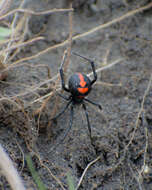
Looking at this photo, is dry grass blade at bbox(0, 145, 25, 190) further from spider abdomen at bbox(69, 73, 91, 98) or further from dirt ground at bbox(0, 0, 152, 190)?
spider abdomen at bbox(69, 73, 91, 98)

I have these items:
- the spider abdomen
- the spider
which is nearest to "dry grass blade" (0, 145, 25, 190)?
the spider

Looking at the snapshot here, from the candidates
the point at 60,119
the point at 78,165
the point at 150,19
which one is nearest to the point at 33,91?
the point at 60,119

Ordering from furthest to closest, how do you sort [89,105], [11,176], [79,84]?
[89,105] < [79,84] < [11,176]

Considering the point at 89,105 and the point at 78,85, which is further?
the point at 89,105

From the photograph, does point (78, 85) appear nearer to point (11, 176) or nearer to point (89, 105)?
point (89, 105)

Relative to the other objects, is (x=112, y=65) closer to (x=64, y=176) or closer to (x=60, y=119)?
(x=60, y=119)

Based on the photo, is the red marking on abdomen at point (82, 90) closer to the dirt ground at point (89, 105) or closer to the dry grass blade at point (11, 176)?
the dirt ground at point (89, 105)

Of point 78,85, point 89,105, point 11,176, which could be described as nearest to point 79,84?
point 78,85
